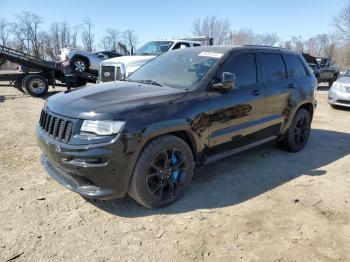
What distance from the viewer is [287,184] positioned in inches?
181

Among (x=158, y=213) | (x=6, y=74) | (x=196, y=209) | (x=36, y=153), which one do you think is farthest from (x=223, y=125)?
(x=6, y=74)

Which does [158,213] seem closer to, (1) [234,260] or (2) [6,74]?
(1) [234,260]

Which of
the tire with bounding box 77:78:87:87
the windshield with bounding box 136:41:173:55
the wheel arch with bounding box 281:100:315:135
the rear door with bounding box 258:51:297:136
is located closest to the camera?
the rear door with bounding box 258:51:297:136

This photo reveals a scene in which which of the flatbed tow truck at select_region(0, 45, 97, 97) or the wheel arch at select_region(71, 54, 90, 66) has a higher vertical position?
the wheel arch at select_region(71, 54, 90, 66)

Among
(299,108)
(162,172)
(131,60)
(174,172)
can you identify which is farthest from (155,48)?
(162,172)

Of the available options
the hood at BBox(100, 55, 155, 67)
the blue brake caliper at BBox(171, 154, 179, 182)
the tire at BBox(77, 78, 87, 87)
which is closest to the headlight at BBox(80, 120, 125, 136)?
the blue brake caliper at BBox(171, 154, 179, 182)

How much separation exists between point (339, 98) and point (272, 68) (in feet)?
22.5

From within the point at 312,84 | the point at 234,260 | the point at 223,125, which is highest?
the point at 312,84

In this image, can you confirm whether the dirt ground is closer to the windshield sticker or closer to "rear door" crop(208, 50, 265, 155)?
"rear door" crop(208, 50, 265, 155)

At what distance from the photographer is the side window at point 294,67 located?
5.68m

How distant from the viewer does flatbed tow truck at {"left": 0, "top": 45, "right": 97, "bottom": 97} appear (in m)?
A: 12.0

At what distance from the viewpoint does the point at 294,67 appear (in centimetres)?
580

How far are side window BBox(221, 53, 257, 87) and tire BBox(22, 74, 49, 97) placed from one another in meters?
9.56

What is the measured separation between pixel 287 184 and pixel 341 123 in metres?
5.23
